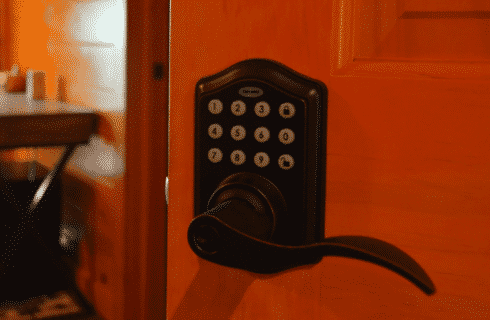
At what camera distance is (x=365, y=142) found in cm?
31

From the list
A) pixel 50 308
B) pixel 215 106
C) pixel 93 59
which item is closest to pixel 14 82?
pixel 93 59

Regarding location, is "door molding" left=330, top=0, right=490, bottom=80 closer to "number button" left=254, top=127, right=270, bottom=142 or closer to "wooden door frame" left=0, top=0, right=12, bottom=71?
"number button" left=254, top=127, right=270, bottom=142

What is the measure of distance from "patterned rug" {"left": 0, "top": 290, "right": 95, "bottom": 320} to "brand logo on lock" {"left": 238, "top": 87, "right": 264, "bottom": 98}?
70.3 inches

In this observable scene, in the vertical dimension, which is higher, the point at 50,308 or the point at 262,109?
the point at 262,109

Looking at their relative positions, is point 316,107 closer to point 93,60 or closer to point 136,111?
point 136,111

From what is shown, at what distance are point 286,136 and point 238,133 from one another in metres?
0.04

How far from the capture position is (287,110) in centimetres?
32

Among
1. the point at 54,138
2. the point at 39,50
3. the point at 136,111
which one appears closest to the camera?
the point at 136,111

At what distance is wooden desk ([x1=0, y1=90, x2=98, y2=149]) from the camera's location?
1676 millimetres

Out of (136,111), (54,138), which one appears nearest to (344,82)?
(136,111)

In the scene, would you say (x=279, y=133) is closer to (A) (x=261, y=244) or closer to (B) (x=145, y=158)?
(A) (x=261, y=244)

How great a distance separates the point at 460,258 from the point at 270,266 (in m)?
0.12

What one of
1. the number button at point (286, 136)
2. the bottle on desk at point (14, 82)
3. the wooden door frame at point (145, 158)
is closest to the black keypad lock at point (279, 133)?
the number button at point (286, 136)

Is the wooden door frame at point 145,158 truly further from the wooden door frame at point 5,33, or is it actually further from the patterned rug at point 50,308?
the wooden door frame at point 5,33
